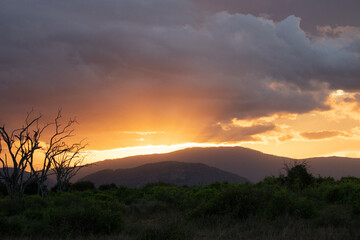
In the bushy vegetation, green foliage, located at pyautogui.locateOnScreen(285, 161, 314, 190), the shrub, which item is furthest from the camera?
green foliage, located at pyautogui.locateOnScreen(285, 161, 314, 190)

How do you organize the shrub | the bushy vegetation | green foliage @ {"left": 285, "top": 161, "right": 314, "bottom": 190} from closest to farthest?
the bushy vegetation < the shrub < green foliage @ {"left": 285, "top": 161, "right": 314, "bottom": 190}

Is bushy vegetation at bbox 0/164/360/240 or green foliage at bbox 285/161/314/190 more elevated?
green foliage at bbox 285/161/314/190

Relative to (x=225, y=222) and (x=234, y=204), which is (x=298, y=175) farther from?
(x=225, y=222)

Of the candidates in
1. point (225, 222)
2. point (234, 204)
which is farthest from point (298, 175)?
point (225, 222)

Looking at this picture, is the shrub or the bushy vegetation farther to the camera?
the shrub

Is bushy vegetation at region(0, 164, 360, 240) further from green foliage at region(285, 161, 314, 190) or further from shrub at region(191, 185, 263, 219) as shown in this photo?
green foliage at region(285, 161, 314, 190)

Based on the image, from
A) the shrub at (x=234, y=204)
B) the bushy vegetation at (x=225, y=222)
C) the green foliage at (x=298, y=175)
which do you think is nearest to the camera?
the bushy vegetation at (x=225, y=222)

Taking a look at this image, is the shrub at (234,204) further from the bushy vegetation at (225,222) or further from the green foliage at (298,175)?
the green foliage at (298,175)

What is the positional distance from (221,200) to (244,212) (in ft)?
4.14

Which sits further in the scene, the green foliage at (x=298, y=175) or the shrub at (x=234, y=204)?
the green foliage at (x=298, y=175)

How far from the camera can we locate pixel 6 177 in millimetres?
34281

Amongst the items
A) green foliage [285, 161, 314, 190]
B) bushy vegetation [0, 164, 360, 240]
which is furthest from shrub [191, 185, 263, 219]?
green foliage [285, 161, 314, 190]

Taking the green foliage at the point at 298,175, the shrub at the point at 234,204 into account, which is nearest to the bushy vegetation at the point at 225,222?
the shrub at the point at 234,204

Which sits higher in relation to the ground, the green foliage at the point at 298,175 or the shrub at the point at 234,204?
the green foliage at the point at 298,175
